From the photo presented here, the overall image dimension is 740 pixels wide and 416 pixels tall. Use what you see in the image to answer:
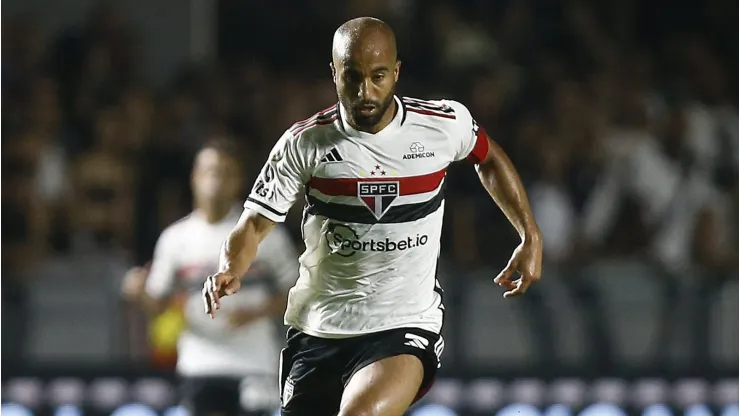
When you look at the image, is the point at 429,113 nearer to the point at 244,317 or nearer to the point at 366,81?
the point at 366,81

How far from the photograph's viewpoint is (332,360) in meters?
4.75

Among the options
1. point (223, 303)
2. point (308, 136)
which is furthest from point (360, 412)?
point (223, 303)

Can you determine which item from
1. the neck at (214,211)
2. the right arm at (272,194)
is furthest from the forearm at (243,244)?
the neck at (214,211)

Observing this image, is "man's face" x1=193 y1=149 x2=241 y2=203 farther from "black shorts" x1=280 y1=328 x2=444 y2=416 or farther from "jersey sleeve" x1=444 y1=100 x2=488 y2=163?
"jersey sleeve" x1=444 y1=100 x2=488 y2=163

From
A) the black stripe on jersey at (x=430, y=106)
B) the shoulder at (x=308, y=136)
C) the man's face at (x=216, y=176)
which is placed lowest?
the man's face at (x=216, y=176)

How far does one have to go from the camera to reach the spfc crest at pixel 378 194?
4.59 m

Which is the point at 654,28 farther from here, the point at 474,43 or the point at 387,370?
the point at 387,370

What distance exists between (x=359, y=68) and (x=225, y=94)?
529cm

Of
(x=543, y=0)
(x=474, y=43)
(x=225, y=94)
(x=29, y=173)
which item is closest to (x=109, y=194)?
(x=29, y=173)

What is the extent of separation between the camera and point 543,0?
1027 centimetres

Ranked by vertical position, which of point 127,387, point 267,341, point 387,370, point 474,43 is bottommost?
point 127,387

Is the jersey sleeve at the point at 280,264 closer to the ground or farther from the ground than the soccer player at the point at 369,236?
closer to the ground

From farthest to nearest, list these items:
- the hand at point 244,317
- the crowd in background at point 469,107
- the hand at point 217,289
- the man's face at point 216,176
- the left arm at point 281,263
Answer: the crowd in background at point 469,107, the man's face at point 216,176, the left arm at point 281,263, the hand at point 244,317, the hand at point 217,289

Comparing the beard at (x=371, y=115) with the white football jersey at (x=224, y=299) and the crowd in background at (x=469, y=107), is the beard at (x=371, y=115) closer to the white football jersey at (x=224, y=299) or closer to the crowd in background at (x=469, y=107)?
the white football jersey at (x=224, y=299)
